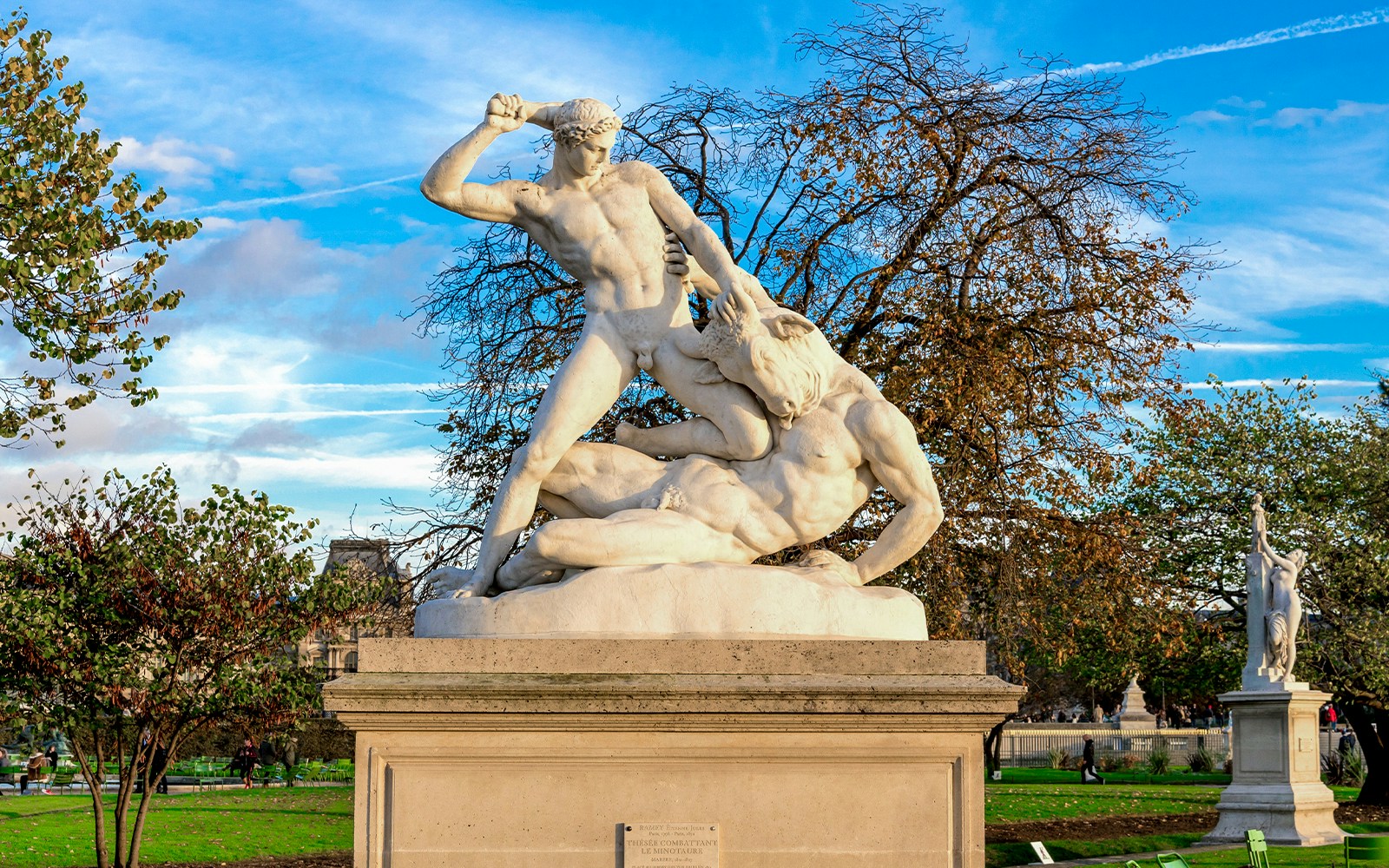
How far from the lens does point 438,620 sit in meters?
5.93

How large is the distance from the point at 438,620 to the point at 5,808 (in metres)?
20.2

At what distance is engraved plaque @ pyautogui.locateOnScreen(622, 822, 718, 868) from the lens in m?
5.46

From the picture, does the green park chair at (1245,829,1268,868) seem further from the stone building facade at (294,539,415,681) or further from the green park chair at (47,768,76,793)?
the green park chair at (47,768,76,793)

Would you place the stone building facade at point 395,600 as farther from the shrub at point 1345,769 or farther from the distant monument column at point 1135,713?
the distant monument column at point 1135,713

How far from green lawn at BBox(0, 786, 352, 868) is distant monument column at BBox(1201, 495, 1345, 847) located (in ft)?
38.7

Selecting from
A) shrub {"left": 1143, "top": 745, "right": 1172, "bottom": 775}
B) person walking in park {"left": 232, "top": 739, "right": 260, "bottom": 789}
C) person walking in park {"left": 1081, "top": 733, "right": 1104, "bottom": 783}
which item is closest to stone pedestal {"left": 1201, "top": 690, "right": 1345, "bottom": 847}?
person walking in park {"left": 1081, "top": 733, "right": 1104, "bottom": 783}

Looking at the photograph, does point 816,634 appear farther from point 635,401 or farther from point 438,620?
point 635,401

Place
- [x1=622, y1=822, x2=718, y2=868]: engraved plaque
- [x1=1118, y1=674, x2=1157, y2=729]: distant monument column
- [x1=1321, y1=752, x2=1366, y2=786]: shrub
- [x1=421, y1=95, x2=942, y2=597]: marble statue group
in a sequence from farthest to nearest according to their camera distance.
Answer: [x1=1118, y1=674, x2=1157, y2=729]: distant monument column, [x1=1321, y1=752, x2=1366, y2=786]: shrub, [x1=421, y1=95, x2=942, y2=597]: marble statue group, [x1=622, y1=822, x2=718, y2=868]: engraved plaque

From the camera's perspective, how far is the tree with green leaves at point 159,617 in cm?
1298

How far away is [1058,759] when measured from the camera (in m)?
37.7

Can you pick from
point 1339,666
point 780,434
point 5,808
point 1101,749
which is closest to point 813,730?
point 780,434

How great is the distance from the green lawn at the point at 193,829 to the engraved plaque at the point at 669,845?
12.1 m

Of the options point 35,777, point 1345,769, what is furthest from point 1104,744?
point 35,777

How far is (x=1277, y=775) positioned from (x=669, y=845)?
16705mm
